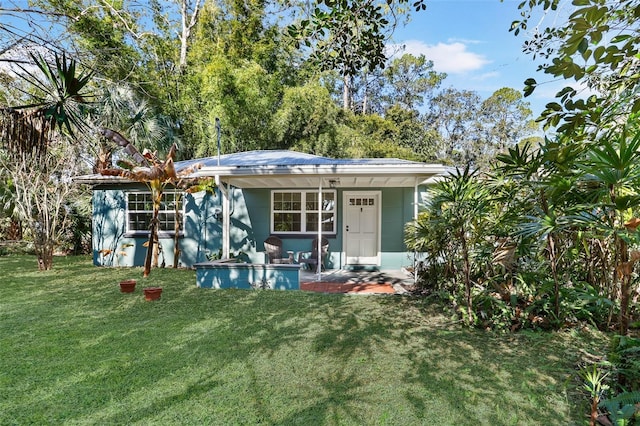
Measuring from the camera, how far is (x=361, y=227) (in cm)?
1012

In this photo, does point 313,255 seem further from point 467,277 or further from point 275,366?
point 275,366

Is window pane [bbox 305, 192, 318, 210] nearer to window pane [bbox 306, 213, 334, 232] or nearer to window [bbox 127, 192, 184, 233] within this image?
window pane [bbox 306, 213, 334, 232]

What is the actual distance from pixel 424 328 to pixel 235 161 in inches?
305

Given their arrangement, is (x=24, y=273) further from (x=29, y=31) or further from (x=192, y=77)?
(x=192, y=77)

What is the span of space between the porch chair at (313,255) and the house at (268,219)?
0.19m

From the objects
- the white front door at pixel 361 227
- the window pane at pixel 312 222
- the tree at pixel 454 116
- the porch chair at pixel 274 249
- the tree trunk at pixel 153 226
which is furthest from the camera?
the tree at pixel 454 116

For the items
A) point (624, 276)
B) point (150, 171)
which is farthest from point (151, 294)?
point (624, 276)

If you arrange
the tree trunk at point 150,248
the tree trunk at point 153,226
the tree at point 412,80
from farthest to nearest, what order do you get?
1. the tree at point 412,80
2. the tree trunk at point 150,248
3. the tree trunk at point 153,226

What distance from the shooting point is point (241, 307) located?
6.07 m

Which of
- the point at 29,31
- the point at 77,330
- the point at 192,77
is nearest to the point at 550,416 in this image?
the point at 77,330

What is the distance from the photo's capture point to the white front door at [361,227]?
1006cm

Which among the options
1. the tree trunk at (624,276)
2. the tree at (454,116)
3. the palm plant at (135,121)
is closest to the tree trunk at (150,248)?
the palm plant at (135,121)

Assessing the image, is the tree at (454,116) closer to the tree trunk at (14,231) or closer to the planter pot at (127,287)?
the planter pot at (127,287)

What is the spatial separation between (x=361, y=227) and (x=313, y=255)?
165 centimetres
